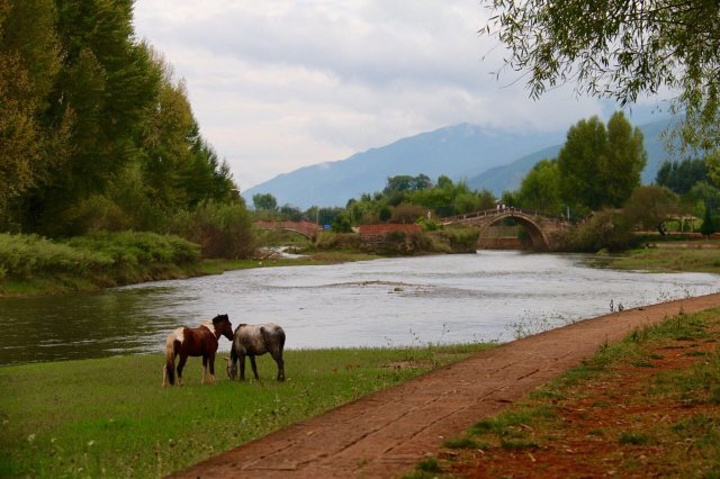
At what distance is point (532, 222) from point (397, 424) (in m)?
124

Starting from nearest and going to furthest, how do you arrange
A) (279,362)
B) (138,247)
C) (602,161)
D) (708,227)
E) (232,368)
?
(279,362) → (232,368) → (138,247) → (708,227) → (602,161)

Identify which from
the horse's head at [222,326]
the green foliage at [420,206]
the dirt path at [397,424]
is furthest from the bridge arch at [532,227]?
the horse's head at [222,326]

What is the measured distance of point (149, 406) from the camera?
14492 mm

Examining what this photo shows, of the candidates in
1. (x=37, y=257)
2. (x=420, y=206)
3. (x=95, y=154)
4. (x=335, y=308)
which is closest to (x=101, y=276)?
(x=37, y=257)

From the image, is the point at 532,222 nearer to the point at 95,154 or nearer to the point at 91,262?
the point at 91,262

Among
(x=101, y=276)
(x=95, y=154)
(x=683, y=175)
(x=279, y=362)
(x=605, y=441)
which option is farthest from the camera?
(x=683, y=175)

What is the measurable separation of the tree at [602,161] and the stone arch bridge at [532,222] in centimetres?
629

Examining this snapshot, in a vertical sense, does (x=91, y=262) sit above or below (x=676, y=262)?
above

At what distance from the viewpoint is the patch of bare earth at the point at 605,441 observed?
9.23m

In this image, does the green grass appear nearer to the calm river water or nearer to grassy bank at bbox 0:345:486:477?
the calm river water

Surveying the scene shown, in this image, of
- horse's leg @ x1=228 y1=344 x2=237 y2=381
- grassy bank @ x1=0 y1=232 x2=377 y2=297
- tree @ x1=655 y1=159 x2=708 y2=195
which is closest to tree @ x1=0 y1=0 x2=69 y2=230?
grassy bank @ x1=0 y1=232 x2=377 y2=297

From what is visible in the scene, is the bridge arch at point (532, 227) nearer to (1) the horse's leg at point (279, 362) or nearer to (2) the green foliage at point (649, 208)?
(2) the green foliage at point (649, 208)

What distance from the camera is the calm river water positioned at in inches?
1096

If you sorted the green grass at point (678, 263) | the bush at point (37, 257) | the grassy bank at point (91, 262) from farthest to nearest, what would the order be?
the green grass at point (678, 263) < the grassy bank at point (91, 262) < the bush at point (37, 257)
